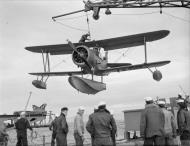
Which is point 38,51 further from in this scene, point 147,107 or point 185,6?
point 147,107

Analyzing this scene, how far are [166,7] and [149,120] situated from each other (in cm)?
1151

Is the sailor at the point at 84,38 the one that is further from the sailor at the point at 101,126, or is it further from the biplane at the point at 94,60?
the sailor at the point at 101,126

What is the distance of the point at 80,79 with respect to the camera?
19516mm

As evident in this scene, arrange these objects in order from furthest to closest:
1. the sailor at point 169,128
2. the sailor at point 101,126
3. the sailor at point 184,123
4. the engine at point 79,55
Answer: the engine at point 79,55 → the sailor at point 184,123 → the sailor at point 169,128 → the sailor at point 101,126

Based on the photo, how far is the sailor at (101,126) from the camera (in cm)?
791

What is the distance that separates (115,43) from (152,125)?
14.9 meters

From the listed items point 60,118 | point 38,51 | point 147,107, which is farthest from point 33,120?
point 147,107

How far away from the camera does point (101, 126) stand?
7.95m

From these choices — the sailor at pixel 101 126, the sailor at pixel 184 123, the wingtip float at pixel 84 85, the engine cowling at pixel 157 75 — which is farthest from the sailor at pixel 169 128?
the engine cowling at pixel 157 75

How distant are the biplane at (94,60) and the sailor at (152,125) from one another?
11.4 m

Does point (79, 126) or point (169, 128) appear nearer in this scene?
point (169, 128)

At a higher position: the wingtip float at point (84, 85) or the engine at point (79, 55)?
the engine at point (79, 55)

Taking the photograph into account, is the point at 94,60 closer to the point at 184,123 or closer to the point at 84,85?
the point at 84,85

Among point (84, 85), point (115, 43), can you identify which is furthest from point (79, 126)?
point (115, 43)
